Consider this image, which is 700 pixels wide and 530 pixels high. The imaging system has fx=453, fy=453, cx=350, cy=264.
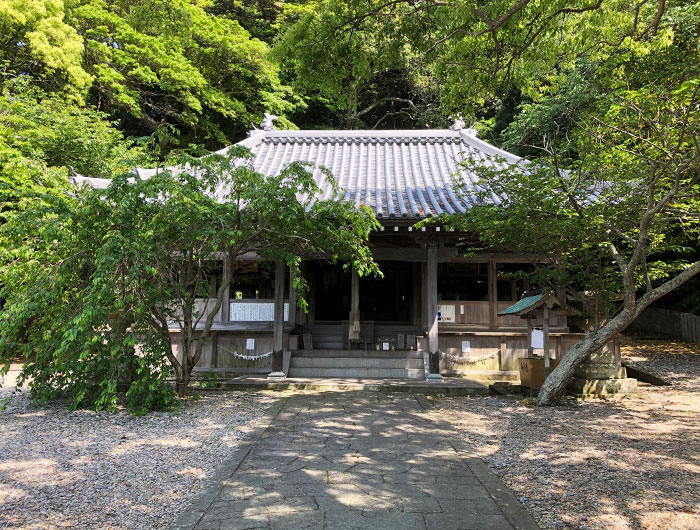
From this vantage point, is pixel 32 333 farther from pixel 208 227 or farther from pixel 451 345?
pixel 451 345

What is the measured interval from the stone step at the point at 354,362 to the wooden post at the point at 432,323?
0.88 m

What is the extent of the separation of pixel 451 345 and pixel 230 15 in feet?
73.1

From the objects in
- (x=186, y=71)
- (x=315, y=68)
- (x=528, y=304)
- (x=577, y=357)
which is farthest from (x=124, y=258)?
(x=186, y=71)

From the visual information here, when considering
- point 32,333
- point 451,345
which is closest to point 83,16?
point 32,333

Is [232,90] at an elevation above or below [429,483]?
above

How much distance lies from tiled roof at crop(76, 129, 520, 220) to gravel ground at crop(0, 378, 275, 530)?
17.6 ft

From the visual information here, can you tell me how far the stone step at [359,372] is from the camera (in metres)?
10.6

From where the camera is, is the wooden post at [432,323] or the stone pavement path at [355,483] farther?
the wooden post at [432,323]

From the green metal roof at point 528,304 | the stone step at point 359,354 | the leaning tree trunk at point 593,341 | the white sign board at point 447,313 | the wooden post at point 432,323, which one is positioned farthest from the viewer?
the white sign board at point 447,313

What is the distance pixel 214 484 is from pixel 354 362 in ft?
22.0

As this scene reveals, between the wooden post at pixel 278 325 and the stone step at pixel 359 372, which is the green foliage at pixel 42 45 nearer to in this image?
the wooden post at pixel 278 325

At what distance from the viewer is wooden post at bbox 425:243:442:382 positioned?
33.0 ft

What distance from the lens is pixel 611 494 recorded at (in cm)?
403

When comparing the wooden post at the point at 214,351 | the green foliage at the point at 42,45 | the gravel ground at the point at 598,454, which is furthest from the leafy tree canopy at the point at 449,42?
the green foliage at the point at 42,45
